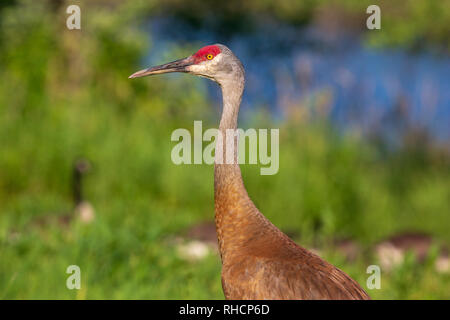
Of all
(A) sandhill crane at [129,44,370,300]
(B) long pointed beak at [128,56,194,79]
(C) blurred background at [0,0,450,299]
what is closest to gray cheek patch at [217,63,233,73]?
(A) sandhill crane at [129,44,370,300]

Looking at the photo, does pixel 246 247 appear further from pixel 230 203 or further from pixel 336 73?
pixel 336 73

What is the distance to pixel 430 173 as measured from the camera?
35.3 ft

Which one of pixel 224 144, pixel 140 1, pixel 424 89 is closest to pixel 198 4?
pixel 140 1

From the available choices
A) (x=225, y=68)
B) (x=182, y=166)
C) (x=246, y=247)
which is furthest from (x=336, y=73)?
(x=246, y=247)

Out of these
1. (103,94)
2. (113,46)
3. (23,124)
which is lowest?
(23,124)

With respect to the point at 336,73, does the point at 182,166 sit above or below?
below

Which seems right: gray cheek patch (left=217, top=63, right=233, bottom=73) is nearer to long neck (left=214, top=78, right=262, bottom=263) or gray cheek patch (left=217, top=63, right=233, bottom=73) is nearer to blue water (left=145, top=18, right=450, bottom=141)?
long neck (left=214, top=78, right=262, bottom=263)

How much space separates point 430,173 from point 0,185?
6400 mm

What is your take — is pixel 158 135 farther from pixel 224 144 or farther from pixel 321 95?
pixel 224 144

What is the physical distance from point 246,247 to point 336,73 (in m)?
10.2

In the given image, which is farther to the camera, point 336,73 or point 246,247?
point 336,73

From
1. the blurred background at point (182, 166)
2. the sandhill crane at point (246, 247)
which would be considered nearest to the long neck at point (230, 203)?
the sandhill crane at point (246, 247)

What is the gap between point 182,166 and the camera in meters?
9.05

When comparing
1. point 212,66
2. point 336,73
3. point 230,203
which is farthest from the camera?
point 336,73
